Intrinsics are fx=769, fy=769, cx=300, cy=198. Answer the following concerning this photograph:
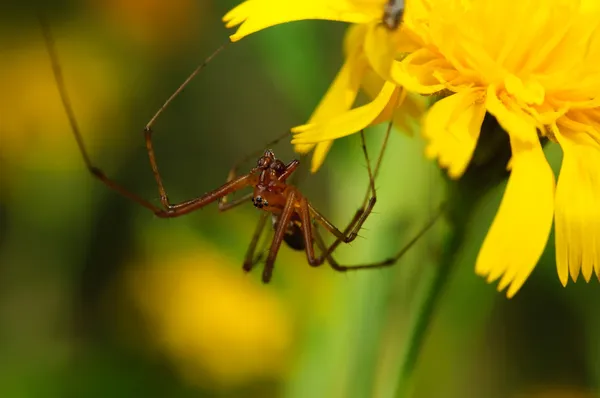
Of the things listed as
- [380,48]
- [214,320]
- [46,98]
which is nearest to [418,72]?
[380,48]

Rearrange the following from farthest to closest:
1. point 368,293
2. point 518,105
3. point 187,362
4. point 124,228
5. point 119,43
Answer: point 119,43 < point 124,228 < point 187,362 < point 368,293 < point 518,105

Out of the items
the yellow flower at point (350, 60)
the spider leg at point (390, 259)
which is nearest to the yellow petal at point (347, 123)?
the yellow flower at point (350, 60)

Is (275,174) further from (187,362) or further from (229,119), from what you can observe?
(229,119)

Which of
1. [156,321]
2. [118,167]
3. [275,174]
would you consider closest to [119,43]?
[118,167]

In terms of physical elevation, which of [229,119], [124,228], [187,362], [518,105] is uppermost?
[518,105]

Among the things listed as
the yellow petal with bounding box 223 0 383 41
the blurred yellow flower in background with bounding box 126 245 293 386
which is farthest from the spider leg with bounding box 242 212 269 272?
the yellow petal with bounding box 223 0 383 41

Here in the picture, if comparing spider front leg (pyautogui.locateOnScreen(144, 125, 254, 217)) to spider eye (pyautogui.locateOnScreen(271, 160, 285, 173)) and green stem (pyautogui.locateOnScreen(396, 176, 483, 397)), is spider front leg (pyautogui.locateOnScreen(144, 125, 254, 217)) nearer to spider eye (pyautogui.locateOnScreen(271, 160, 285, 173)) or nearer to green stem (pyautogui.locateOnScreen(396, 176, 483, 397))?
spider eye (pyautogui.locateOnScreen(271, 160, 285, 173))
